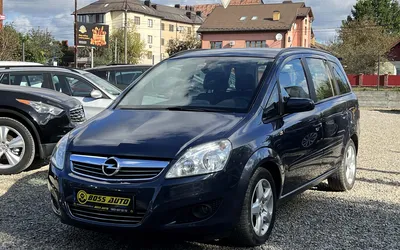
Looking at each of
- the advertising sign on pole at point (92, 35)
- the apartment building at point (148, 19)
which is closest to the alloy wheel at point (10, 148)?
the advertising sign on pole at point (92, 35)

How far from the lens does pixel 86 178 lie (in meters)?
3.74

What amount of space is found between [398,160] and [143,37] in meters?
87.9

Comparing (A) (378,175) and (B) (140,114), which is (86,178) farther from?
(A) (378,175)

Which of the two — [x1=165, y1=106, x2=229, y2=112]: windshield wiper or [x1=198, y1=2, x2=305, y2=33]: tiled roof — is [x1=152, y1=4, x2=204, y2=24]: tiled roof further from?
[x1=165, y1=106, x2=229, y2=112]: windshield wiper

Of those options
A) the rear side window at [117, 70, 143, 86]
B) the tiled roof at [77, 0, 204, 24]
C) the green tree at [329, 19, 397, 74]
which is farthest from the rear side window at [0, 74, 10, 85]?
the tiled roof at [77, 0, 204, 24]

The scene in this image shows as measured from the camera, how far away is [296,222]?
4934 millimetres

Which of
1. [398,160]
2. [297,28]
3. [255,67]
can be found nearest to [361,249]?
[255,67]

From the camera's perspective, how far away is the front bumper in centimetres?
352

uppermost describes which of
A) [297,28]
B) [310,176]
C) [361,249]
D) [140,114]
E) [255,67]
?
[297,28]

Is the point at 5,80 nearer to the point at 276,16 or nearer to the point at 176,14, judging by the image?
the point at 276,16

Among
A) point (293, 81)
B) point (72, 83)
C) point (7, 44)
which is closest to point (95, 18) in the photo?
point (7, 44)

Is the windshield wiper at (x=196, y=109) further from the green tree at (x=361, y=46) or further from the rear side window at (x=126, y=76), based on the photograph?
the green tree at (x=361, y=46)

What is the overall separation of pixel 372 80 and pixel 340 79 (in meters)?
45.1

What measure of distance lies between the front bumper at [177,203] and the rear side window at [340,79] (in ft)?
10.5
